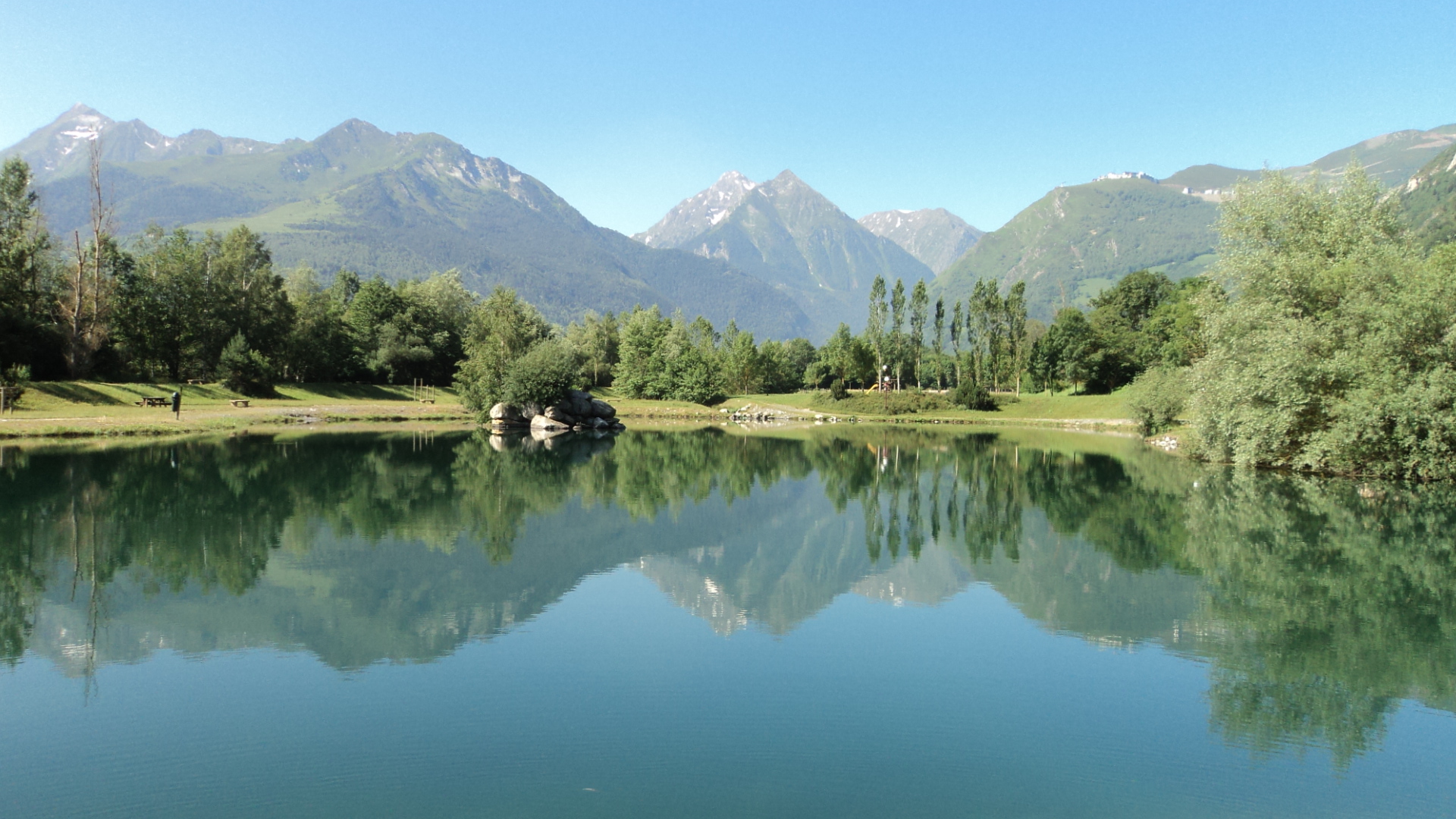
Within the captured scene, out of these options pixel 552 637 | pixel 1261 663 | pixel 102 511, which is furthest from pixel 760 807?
pixel 102 511

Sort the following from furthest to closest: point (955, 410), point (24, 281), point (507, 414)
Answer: point (955, 410)
point (507, 414)
point (24, 281)

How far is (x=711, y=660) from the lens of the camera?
1066 centimetres

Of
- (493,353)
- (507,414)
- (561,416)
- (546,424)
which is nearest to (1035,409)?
(561,416)

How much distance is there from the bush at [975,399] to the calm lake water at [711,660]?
216 feet

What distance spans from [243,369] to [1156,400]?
74.6m

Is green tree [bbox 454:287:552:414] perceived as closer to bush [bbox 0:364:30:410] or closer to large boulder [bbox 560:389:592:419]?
large boulder [bbox 560:389:592:419]

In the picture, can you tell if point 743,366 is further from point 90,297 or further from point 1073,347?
point 90,297

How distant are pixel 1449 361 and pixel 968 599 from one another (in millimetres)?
25657

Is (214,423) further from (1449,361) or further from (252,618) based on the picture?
(1449,361)

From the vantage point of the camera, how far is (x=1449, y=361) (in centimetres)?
2730

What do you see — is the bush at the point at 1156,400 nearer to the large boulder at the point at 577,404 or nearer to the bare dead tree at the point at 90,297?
the large boulder at the point at 577,404

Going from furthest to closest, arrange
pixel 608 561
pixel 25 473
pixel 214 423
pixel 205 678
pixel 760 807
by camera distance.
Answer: pixel 214 423
pixel 25 473
pixel 608 561
pixel 205 678
pixel 760 807

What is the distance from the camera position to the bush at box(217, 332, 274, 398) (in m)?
63.3

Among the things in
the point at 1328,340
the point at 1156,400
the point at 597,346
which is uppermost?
the point at 597,346
